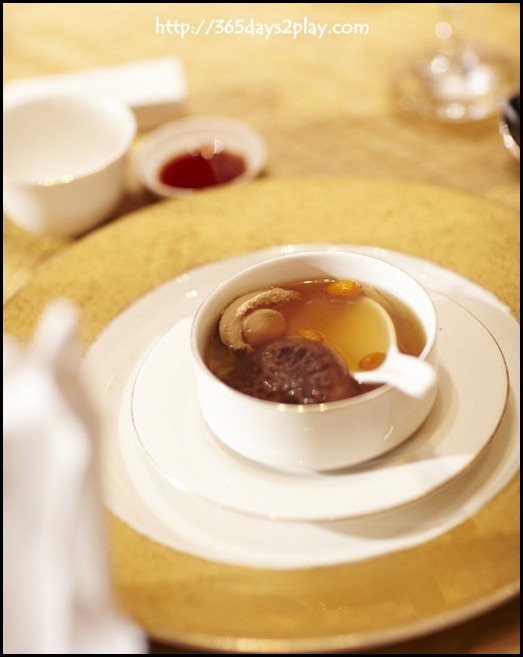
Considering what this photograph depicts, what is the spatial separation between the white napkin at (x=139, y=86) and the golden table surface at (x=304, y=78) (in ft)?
0.19

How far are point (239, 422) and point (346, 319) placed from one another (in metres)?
0.15

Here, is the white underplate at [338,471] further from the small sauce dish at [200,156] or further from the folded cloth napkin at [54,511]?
the small sauce dish at [200,156]

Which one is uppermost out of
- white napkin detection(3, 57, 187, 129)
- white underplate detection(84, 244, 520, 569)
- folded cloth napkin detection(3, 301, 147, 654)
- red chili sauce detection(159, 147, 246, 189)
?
folded cloth napkin detection(3, 301, 147, 654)

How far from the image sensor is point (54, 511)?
0.44 meters

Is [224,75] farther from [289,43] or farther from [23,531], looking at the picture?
[23,531]

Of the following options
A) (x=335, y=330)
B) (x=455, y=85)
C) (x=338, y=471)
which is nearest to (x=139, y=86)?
(x=455, y=85)

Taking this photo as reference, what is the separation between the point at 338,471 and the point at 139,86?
3.04 ft

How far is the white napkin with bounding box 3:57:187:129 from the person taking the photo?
132 cm

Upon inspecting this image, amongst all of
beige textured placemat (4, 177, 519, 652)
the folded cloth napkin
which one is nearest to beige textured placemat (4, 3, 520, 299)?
beige textured placemat (4, 177, 519, 652)

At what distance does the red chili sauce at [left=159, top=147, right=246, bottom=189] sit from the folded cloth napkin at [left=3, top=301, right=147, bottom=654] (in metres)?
0.72

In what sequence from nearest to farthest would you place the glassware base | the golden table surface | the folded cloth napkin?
the folded cloth napkin < the golden table surface < the glassware base

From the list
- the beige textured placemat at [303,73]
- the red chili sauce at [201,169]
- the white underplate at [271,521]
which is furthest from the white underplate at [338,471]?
the red chili sauce at [201,169]

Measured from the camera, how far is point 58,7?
5.95 feet

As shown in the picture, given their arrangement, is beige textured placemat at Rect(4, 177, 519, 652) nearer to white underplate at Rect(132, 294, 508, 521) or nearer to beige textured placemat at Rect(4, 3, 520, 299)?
white underplate at Rect(132, 294, 508, 521)
